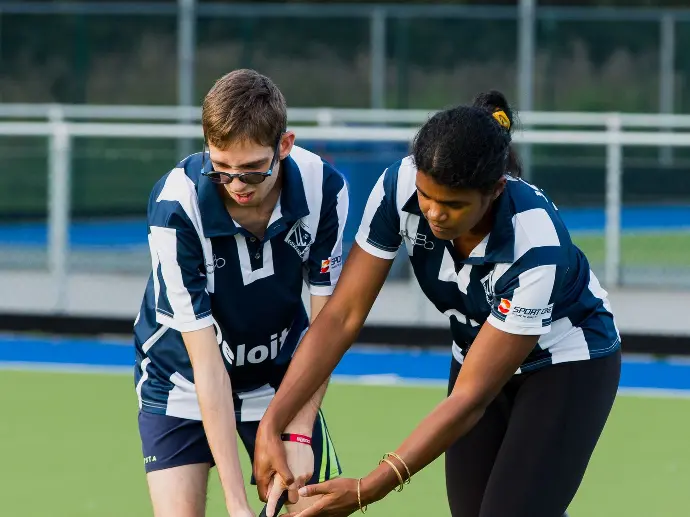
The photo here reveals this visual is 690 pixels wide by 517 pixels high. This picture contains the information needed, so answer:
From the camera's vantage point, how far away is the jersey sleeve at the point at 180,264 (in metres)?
3.83

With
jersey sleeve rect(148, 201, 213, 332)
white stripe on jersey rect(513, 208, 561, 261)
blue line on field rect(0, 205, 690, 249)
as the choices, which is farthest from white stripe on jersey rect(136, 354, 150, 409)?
blue line on field rect(0, 205, 690, 249)

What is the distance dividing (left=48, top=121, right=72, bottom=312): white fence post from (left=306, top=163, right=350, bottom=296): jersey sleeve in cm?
636

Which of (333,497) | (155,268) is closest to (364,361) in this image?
(155,268)

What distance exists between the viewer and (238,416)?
4266 mm

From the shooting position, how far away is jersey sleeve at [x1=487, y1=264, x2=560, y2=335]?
373cm

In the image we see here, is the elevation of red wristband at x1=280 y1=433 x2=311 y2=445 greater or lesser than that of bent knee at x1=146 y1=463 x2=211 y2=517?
greater

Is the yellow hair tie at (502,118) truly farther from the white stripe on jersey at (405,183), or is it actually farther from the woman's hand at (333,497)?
the woman's hand at (333,497)

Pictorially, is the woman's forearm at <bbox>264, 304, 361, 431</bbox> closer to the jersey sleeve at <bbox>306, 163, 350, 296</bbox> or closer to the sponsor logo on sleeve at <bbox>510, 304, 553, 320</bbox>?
the jersey sleeve at <bbox>306, 163, 350, 296</bbox>

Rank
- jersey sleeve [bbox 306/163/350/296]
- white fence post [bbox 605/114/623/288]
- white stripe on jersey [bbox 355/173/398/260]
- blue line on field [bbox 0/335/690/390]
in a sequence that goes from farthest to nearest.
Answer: white fence post [bbox 605/114/623/288], blue line on field [bbox 0/335/690/390], jersey sleeve [bbox 306/163/350/296], white stripe on jersey [bbox 355/173/398/260]

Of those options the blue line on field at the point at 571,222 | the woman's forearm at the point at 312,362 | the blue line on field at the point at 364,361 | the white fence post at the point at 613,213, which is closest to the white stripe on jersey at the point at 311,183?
the woman's forearm at the point at 312,362

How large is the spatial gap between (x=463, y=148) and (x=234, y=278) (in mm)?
858

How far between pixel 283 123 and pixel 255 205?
26 centimetres

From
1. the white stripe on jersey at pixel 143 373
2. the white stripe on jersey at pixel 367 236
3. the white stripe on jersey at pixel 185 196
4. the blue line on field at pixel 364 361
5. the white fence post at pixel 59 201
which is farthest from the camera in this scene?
the white fence post at pixel 59 201

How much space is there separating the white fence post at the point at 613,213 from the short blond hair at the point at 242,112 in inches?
264
